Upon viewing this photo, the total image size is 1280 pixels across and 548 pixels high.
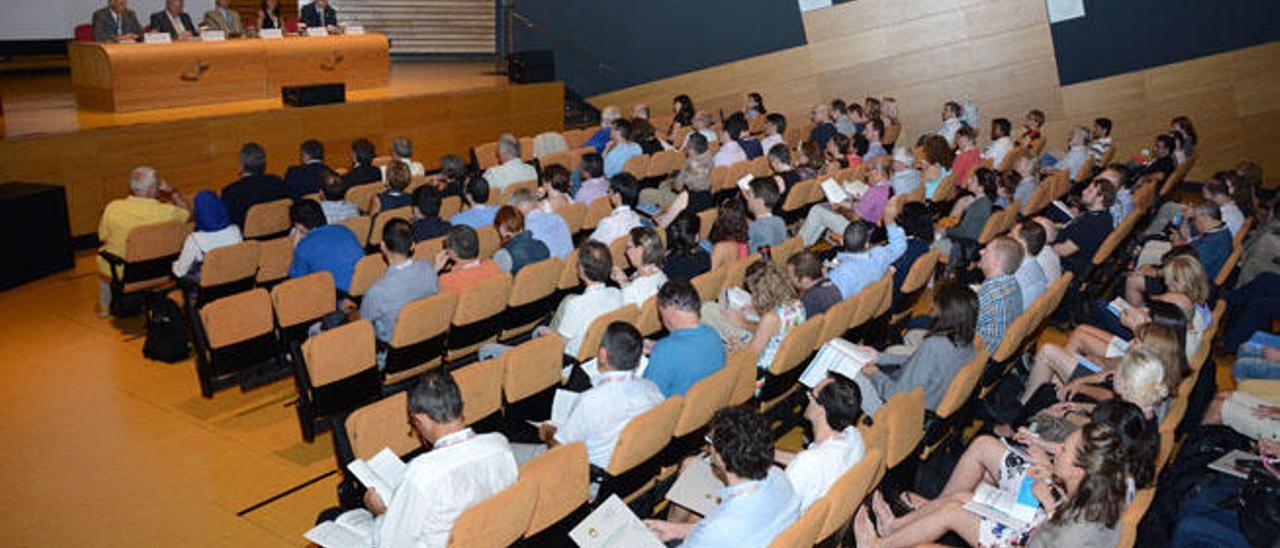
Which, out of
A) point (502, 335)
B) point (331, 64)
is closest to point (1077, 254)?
point (502, 335)

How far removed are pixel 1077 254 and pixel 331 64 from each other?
9115 millimetres

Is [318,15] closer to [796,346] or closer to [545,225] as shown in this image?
[545,225]

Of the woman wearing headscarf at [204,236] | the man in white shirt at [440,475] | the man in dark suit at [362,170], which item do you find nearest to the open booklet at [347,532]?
the man in white shirt at [440,475]

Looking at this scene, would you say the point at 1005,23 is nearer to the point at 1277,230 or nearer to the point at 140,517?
the point at 1277,230

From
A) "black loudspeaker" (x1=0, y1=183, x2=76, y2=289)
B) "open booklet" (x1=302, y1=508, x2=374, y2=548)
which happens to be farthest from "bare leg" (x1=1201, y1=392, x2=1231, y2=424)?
"black loudspeaker" (x1=0, y1=183, x2=76, y2=289)

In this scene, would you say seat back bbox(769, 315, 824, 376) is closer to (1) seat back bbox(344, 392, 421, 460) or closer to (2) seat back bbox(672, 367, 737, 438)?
(2) seat back bbox(672, 367, 737, 438)

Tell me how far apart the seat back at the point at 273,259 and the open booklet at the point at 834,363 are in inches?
144

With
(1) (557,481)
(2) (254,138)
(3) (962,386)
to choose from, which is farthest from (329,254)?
(2) (254,138)

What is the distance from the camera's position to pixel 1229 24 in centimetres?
1279

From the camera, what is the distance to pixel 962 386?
4578mm

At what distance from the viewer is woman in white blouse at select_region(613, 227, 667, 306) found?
5676mm

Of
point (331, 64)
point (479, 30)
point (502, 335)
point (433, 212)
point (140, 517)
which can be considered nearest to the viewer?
point (140, 517)

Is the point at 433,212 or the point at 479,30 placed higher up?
the point at 479,30

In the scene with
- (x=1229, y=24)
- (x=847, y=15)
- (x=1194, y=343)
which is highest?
(x=847, y=15)
